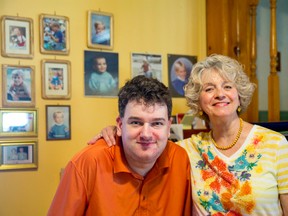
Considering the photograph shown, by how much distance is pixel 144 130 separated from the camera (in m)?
1.34

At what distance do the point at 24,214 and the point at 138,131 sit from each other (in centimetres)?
137

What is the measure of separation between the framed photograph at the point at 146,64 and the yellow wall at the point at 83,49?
0.15 ft

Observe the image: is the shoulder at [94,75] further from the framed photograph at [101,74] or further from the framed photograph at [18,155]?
the framed photograph at [18,155]

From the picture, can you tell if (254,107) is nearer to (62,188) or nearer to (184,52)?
(184,52)

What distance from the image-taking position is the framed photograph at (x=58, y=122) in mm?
2379

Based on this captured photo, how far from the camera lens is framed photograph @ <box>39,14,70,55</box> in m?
2.38

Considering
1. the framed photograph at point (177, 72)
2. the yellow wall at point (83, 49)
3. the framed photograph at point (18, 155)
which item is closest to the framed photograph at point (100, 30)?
the yellow wall at point (83, 49)

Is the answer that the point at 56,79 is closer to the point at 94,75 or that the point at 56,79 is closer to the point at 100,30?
the point at 94,75

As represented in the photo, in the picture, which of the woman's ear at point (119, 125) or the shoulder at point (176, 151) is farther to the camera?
the shoulder at point (176, 151)

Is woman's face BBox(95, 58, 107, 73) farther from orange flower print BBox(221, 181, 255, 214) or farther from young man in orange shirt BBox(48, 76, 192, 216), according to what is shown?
orange flower print BBox(221, 181, 255, 214)

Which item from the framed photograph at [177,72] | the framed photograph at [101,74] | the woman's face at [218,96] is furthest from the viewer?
the framed photograph at [177,72]

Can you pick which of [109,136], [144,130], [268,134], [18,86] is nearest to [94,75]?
[18,86]

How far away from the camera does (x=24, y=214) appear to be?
231cm

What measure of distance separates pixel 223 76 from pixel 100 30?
4.13ft
